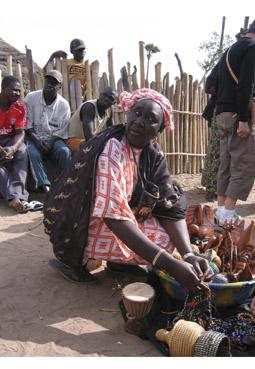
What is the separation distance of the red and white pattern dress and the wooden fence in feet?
12.2

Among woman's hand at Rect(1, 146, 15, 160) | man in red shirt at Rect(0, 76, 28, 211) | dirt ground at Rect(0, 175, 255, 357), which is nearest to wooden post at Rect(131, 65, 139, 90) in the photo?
man in red shirt at Rect(0, 76, 28, 211)

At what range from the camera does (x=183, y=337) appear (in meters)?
2.05

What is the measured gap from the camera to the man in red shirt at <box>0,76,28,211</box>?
4805 millimetres

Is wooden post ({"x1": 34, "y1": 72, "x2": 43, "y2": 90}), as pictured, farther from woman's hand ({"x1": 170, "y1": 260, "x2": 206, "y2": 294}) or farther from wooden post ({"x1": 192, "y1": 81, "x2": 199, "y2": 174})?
woman's hand ({"x1": 170, "y1": 260, "x2": 206, "y2": 294})

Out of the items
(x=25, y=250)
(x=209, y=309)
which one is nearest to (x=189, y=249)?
(x=209, y=309)

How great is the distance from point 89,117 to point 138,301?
134 inches

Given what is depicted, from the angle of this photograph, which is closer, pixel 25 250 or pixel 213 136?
pixel 25 250

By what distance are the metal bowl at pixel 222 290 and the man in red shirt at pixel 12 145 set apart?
8.85 feet

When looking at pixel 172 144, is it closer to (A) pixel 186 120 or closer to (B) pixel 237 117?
(A) pixel 186 120

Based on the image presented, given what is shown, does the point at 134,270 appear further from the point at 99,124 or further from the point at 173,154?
the point at 173,154

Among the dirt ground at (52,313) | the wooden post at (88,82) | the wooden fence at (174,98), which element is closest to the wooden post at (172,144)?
Result: the wooden fence at (174,98)

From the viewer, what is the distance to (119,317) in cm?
255

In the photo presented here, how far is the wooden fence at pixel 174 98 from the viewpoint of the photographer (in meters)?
6.13

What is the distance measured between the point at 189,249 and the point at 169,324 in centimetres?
48
